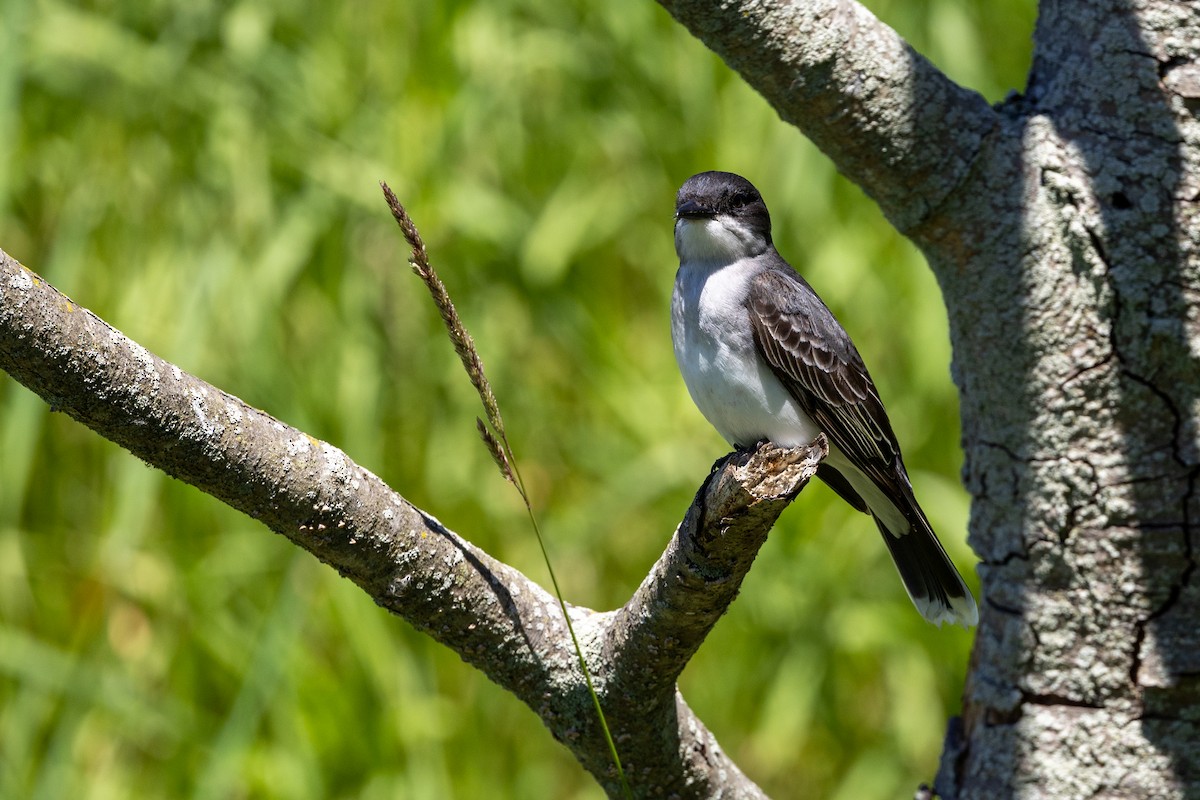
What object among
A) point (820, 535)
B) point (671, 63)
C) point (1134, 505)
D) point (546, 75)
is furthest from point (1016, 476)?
point (546, 75)

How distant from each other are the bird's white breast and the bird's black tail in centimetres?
47

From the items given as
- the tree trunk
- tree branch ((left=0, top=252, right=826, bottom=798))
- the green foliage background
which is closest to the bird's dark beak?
the tree trunk

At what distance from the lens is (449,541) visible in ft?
8.51

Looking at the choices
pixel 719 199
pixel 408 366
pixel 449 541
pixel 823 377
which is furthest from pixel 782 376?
pixel 408 366

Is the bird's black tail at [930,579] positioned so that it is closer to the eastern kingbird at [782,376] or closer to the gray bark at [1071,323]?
the eastern kingbird at [782,376]

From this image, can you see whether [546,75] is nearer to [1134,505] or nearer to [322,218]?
[322,218]

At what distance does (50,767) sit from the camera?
4.79m

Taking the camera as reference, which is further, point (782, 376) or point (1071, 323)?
point (782, 376)

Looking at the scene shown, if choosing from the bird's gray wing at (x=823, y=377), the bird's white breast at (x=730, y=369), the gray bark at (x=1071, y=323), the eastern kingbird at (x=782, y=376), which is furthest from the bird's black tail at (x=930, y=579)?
the gray bark at (x=1071, y=323)

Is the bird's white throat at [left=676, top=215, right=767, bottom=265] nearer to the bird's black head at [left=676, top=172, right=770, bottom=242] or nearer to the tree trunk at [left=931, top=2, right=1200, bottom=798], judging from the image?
the bird's black head at [left=676, top=172, right=770, bottom=242]

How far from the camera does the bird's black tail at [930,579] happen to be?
12.7 ft

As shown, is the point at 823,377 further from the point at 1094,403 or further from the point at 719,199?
the point at 1094,403

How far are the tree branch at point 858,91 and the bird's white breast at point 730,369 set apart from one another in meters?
0.78

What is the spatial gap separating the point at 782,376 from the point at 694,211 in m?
0.60
